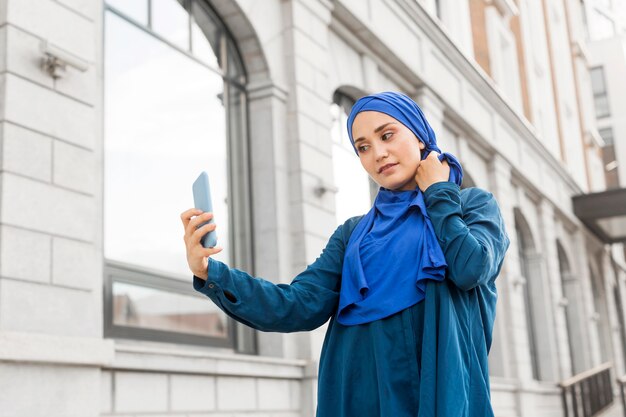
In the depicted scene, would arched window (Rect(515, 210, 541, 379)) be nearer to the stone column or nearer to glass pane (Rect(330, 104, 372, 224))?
glass pane (Rect(330, 104, 372, 224))

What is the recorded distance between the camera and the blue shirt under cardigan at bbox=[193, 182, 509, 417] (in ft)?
6.54

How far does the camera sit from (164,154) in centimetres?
683

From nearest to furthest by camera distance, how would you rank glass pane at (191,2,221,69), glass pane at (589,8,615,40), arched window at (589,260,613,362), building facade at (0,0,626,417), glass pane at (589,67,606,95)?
building facade at (0,0,626,417) < glass pane at (191,2,221,69) < arched window at (589,260,613,362) < glass pane at (589,67,606,95) < glass pane at (589,8,615,40)

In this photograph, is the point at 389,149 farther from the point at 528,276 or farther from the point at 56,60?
the point at 528,276

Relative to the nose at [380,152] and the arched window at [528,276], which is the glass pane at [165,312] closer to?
the nose at [380,152]

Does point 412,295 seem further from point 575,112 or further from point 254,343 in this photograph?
point 575,112

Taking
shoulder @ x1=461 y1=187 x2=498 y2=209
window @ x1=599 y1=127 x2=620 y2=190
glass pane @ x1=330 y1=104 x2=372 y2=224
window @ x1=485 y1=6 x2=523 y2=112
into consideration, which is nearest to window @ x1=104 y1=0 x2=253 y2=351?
glass pane @ x1=330 y1=104 x2=372 y2=224

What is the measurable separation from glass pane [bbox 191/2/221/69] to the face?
543cm

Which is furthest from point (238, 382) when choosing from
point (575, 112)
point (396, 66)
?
point (575, 112)

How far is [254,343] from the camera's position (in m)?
7.45

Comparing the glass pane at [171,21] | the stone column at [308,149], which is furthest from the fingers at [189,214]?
the stone column at [308,149]

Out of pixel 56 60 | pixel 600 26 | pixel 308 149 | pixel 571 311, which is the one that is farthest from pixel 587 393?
pixel 600 26

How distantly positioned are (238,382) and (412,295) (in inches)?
188

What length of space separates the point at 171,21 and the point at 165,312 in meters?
2.49
